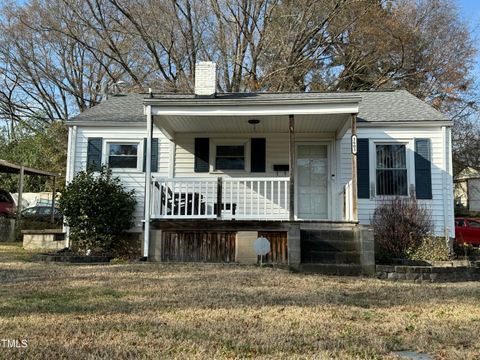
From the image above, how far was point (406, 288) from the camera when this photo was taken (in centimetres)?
648

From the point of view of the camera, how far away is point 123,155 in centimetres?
1103

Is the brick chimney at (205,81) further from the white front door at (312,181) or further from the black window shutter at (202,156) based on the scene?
the white front door at (312,181)

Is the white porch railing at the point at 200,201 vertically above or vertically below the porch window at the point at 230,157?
below

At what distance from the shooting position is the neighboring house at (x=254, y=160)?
8.81 meters

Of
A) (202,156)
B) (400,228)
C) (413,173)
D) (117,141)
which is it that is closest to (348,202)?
(400,228)

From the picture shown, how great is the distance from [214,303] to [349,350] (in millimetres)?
1939

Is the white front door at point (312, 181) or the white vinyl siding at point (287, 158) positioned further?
the white front door at point (312, 181)

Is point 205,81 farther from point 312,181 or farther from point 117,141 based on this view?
point 312,181

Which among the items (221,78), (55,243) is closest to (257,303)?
(55,243)

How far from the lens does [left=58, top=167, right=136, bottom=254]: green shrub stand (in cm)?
953

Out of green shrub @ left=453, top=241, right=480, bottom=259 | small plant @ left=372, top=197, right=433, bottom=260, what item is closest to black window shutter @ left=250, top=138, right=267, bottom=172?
small plant @ left=372, top=197, right=433, bottom=260

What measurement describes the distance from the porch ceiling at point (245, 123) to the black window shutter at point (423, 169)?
1980 mm

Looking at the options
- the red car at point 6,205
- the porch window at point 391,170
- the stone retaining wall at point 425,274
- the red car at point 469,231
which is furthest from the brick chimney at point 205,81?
the red car at point 469,231

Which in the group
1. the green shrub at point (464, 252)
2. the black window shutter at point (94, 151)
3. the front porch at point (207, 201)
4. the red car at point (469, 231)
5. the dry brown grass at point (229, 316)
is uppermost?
the black window shutter at point (94, 151)
